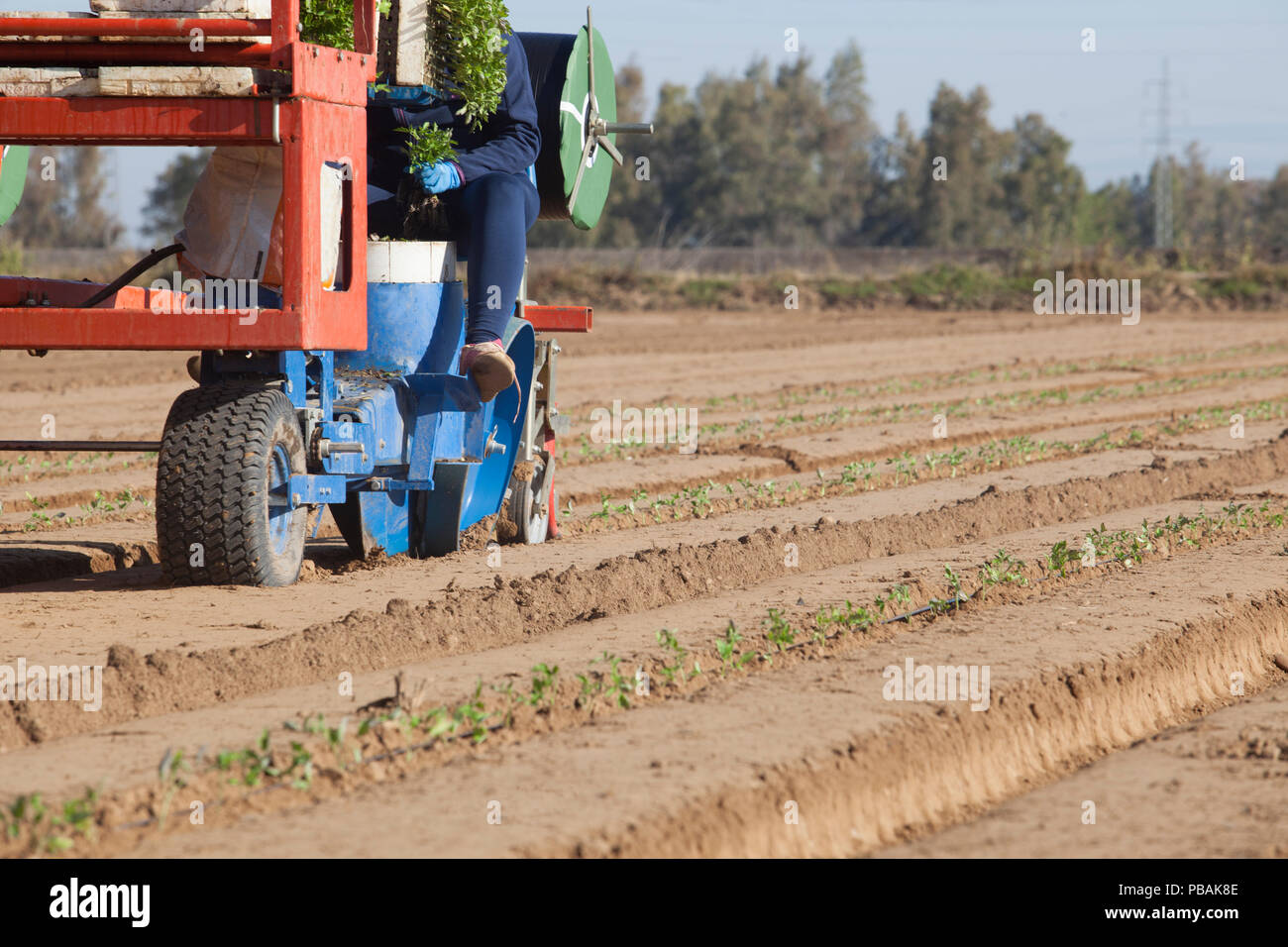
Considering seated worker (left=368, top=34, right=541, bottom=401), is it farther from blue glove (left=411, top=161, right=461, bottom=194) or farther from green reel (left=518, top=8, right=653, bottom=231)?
green reel (left=518, top=8, right=653, bottom=231)

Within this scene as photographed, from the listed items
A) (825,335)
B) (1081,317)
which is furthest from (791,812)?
(1081,317)

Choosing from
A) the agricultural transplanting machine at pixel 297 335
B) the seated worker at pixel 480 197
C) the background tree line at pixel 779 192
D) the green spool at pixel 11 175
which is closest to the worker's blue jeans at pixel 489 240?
the seated worker at pixel 480 197

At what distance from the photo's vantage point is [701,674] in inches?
184

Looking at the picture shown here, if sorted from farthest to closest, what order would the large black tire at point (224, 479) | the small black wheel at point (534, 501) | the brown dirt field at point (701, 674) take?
1. the small black wheel at point (534, 501)
2. the large black tire at point (224, 479)
3. the brown dirt field at point (701, 674)

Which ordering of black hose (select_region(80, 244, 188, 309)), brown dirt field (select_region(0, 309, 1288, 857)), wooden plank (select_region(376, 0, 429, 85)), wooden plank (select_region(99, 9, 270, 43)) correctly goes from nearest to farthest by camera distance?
1. brown dirt field (select_region(0, 309, 1288, 857))
2. wooden plank (select_region(99, 9, 270, 43))
3. black hose (select_region(80, 244, 188, 309))
4. wooden plank (select_region(376, 0, 429, 85))

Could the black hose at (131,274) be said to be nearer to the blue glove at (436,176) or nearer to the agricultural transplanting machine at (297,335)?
the agricultural transplanting machine at (297,335)

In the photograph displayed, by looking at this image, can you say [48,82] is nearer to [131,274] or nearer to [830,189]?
[131,274]

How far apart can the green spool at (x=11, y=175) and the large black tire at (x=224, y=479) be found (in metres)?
1.12

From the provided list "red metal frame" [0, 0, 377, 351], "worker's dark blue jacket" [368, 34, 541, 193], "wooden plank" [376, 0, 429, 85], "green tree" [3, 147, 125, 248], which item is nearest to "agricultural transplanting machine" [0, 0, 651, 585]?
"red metal frame" [0, 0, 377, 351]

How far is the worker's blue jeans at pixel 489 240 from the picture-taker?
6312mm

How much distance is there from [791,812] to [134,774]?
1.59 metres

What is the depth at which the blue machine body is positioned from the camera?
224 inches

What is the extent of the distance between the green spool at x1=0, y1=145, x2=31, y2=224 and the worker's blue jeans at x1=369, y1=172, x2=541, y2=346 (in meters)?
1.39

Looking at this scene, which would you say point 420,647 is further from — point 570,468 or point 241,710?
point 570,468
